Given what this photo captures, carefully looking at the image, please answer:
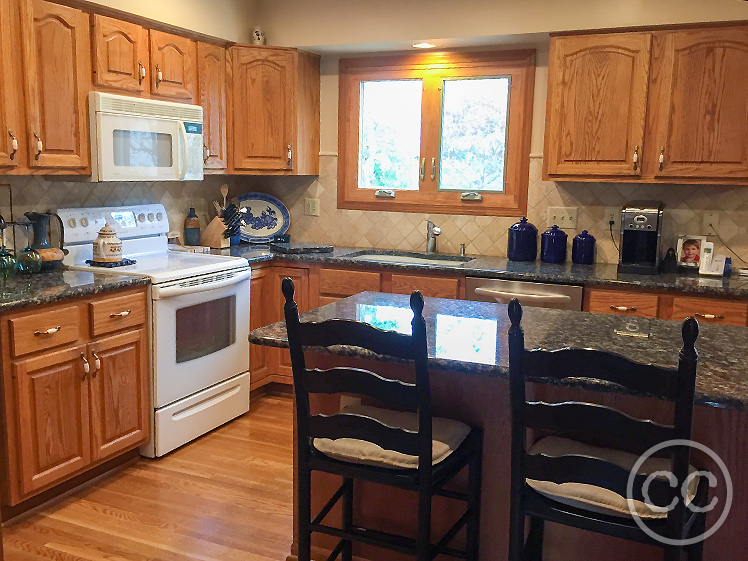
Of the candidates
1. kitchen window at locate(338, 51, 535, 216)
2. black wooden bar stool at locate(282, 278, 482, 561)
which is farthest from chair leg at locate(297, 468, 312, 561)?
kitchen window at locate(338, 51, 535, 216)

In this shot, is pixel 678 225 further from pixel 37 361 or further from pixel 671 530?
pixel 37 361

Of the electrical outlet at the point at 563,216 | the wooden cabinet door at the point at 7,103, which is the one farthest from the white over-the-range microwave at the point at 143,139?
the electrical outlet at the point at 563,216

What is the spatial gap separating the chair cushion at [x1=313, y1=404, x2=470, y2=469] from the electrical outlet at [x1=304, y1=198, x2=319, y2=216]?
2.88 metres

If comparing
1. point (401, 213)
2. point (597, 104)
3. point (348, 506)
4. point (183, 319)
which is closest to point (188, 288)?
point (183, 319)

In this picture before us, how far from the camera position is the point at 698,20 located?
3.42 metres

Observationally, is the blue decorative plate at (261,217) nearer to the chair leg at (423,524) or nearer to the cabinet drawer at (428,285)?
the cabinet drawer at (428,285)

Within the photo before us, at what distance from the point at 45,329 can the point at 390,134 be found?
2.53 meters

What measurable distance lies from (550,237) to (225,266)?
1807 millimetres

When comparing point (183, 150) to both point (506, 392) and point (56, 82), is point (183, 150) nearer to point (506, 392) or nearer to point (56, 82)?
point (56, 82)

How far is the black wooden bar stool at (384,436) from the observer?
1711 mm

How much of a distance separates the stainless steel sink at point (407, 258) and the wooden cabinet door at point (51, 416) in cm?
169

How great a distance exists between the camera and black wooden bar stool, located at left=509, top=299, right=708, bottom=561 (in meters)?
1.40

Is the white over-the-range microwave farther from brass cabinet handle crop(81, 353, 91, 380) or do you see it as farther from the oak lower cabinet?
brass cabinet handle crop(81, 353, 91, 380)

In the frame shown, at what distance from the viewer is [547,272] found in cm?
360
